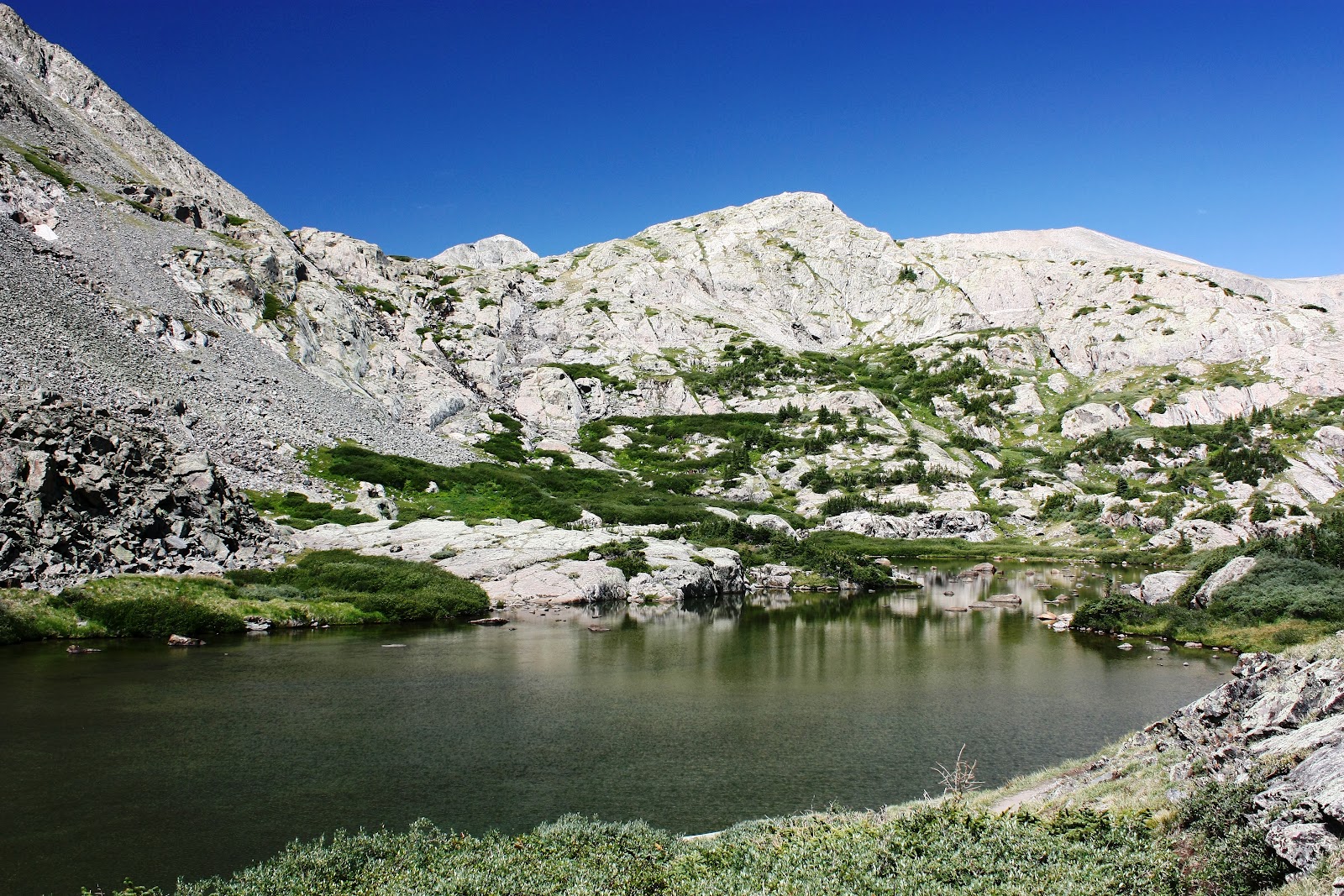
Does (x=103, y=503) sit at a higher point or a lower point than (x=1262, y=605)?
higher

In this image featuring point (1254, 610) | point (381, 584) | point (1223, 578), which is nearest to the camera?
point (1254, 610)

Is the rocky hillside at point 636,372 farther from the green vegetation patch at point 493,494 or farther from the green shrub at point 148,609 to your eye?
the green shrub at point 148,609

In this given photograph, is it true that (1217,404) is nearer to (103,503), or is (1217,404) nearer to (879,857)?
(879,857)

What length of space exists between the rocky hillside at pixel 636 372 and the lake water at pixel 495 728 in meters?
41.4

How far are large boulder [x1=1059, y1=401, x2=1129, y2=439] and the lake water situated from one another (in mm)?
109211

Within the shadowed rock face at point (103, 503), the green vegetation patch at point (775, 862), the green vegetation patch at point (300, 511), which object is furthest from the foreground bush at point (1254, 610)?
the shadowed rock face at point (103, 503)

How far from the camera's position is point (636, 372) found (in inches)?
6535

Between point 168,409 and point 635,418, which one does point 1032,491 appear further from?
point 168,409

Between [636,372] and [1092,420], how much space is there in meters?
92.1

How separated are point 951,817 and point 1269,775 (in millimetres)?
5370

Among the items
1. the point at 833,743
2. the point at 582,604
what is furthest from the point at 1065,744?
the point at 582,604

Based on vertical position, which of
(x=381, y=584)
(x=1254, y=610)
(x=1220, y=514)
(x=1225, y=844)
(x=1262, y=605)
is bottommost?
(x=1225, y=844)

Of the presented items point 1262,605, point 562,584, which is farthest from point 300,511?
point 1262,605

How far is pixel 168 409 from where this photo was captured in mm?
74938
